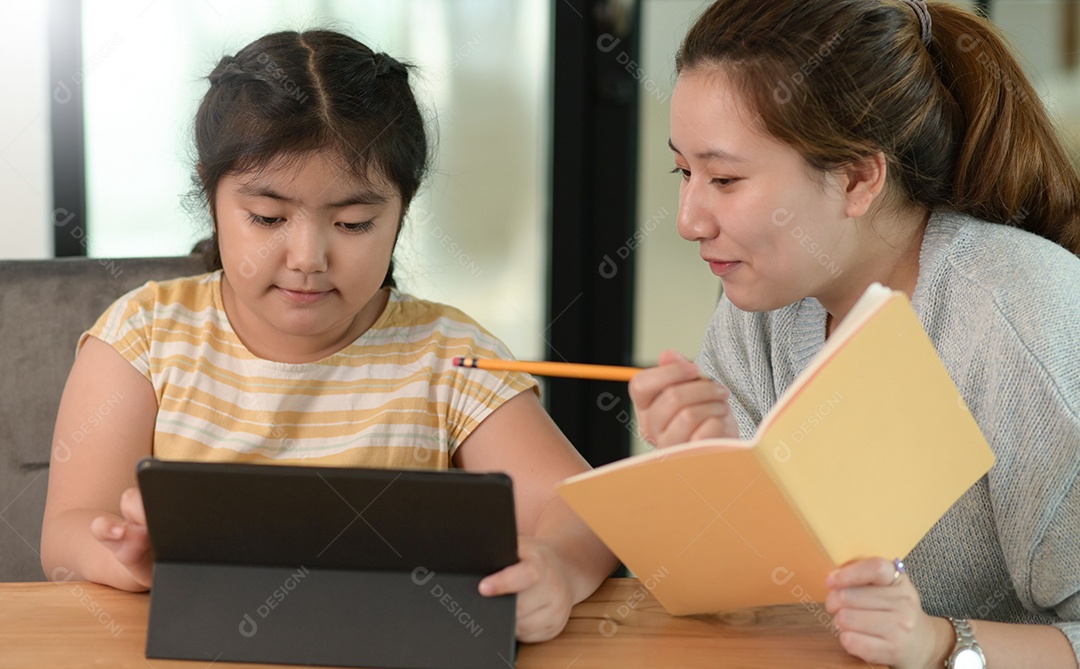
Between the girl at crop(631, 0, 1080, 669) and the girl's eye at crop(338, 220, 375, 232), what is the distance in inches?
13.6

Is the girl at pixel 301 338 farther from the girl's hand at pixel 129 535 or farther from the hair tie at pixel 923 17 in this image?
the hair tie at pixel 923 17

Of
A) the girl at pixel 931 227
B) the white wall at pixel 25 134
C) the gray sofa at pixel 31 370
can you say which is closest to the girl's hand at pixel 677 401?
the girl at pixel 931 227

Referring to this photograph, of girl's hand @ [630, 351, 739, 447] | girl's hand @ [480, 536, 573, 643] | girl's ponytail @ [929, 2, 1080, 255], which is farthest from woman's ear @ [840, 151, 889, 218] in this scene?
girl's hand @ [480, 536, 573, 643]

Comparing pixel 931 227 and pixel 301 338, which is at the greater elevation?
pixel 931 227

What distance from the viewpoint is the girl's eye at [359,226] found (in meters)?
1.26

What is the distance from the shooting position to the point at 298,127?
1262 mm

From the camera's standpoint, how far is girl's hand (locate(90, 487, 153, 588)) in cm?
95

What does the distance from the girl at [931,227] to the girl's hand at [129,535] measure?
1.49 ft

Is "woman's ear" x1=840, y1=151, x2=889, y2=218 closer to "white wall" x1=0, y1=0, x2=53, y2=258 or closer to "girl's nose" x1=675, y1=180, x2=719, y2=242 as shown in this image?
"girl's nose" x1=675, y1=180, x2=719, y2=242

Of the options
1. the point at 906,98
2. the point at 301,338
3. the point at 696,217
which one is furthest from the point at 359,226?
the point at 906,98

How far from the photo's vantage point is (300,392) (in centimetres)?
137

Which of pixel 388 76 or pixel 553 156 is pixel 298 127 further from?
pixel 553 156

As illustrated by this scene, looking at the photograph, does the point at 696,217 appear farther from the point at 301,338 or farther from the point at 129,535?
the point at 129,535

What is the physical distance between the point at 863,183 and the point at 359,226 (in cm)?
56
